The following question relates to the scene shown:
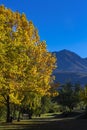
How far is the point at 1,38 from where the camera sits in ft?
108

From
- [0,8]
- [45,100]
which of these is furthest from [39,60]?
[45,100]

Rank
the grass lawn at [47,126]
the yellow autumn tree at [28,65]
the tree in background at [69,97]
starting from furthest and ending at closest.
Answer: the tree in background at [69,97], the yellow autumn tree at [28,65], the grass lawn at [47,126]

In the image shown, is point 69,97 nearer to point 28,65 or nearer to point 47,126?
point 28,65

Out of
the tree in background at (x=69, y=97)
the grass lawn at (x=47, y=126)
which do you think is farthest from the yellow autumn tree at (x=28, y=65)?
the tree in background at (x=69, y=97)

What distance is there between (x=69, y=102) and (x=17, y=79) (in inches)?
3665

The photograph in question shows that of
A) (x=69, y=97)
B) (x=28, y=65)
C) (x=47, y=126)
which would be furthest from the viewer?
(x=69, y=97)

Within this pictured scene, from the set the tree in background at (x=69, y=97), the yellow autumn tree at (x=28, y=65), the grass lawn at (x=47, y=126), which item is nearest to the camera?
the grass lawn at (x=47, y=126)

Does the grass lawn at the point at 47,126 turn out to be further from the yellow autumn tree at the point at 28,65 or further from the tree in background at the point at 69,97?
the tree in background at the point at 69,97

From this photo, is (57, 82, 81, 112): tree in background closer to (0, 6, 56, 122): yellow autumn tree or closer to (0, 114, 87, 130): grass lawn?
(0, 6, 56, 122): yellow autumn tree

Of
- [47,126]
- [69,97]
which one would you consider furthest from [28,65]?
[69,97]

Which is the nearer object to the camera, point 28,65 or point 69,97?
point 28,65

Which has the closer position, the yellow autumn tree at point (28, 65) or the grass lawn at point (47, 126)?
the grass lawn at point (47, 126)

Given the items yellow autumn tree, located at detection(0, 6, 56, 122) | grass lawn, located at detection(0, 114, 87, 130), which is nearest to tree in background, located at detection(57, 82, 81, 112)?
yellow autumn tree, located at detection(0, 6, 56, 122)

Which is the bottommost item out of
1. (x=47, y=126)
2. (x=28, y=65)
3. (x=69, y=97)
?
(x=47, y=126)
